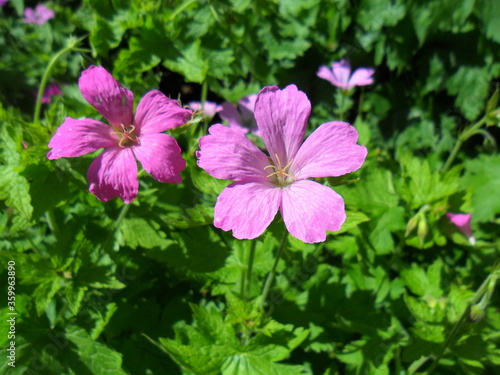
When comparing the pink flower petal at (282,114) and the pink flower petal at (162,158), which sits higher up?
the pink flower petal at (282,114)

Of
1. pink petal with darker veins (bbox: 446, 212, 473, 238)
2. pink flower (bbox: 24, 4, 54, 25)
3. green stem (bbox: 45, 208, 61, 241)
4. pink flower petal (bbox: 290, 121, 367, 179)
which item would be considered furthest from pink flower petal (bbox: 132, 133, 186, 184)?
pink flower (bbox: 24, 4, 54, 25)

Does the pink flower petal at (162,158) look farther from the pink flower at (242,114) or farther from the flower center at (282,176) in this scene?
the pink flower at (242,114)

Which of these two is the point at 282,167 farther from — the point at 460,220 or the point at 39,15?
the point at 39,15

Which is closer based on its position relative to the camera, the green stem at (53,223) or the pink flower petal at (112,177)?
the pink flower petal at (112,177)

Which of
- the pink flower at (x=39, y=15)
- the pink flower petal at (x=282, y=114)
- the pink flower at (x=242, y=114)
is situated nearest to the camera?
the pink flower petal at (x=282, y=114)

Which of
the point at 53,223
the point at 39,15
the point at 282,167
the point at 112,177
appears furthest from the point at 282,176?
the point at 39,15

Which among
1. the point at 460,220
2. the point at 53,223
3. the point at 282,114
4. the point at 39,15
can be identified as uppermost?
the point at 282,114

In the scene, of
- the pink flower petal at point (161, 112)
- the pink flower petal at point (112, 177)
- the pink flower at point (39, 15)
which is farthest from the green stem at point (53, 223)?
the pink flower at point (39, 15)
